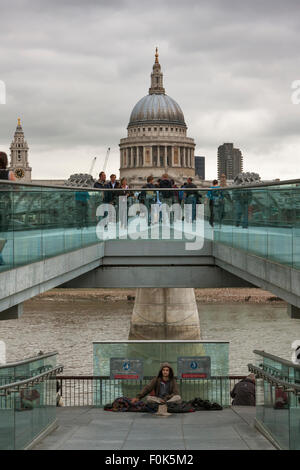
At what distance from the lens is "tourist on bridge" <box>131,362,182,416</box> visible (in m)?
15.3

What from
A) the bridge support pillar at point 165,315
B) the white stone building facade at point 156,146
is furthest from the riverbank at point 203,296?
the white stone building facade at point 156,146

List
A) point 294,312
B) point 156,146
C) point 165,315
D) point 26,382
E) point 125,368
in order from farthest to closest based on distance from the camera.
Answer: point 156,146, point 165,315, point 125,368, point 294,312, point 26,382

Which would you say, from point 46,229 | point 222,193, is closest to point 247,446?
point 46,229

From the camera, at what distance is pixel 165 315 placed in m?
46.3

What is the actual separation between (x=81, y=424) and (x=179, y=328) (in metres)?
31.9

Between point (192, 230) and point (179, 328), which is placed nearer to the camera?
point (192, 230)

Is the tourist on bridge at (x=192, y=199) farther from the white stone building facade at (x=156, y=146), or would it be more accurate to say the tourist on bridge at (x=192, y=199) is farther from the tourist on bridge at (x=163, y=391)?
the white stone building facade at (x=156, y=146)

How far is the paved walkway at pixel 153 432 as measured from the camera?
1145cm

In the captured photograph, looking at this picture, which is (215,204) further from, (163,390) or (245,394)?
(163,390)

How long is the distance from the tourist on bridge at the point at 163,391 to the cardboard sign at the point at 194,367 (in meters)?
1.89

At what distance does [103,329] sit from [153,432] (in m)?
38.2

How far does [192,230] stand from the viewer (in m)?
21.8

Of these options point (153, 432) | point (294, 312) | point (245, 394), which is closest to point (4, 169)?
point (153, 432)

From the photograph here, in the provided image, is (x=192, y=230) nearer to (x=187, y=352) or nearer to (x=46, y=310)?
(x=187, y=352)
